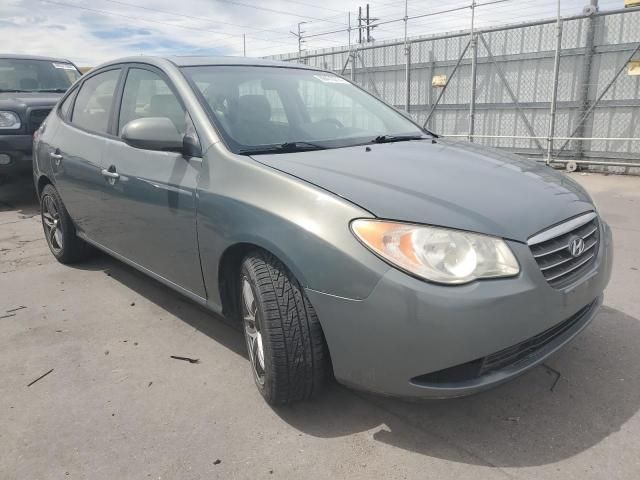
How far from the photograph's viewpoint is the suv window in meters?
2.94

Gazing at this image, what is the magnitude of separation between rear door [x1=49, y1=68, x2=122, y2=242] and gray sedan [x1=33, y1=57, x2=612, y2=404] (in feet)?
0.84

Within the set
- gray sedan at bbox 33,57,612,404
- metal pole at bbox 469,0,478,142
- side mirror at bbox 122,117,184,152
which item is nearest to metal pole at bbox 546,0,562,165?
metal pole at bbox 469,0,478,142

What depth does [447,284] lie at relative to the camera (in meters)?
1.87

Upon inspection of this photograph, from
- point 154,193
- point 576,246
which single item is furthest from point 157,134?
point 576,246

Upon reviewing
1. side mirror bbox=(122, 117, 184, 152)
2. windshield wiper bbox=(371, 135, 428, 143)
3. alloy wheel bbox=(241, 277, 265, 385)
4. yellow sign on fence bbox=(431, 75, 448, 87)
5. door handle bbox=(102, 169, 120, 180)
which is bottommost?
alloy wheel bbox=(241, 277, 265, 385)

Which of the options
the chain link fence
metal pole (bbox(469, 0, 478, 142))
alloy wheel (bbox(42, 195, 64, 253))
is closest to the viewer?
alloy wheel (bbox(42, 195, 64, 253))

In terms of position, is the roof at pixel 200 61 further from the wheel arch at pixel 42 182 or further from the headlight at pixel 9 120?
the headlight at pixel 9 120

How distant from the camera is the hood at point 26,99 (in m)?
6.68

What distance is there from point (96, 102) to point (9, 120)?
360cm

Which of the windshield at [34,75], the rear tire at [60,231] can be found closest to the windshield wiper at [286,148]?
the rear tire at [60,231]

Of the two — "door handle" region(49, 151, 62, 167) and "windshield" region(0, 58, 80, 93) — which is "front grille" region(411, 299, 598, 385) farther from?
"windshield" region(0, 58, 80, 93)

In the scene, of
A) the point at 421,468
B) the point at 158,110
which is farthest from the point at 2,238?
the point at 421,468

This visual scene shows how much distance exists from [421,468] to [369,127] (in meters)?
2.03

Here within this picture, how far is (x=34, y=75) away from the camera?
7766 millimetres
